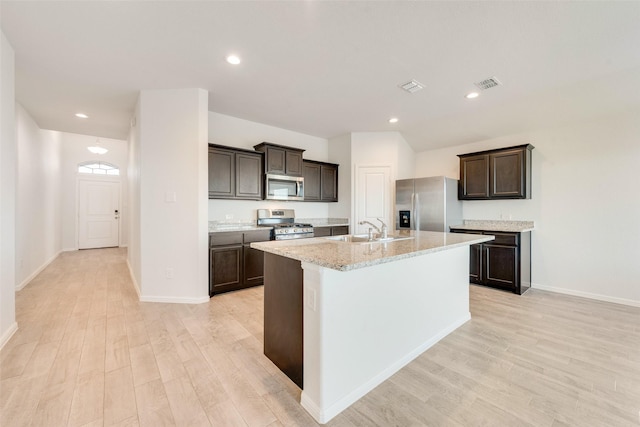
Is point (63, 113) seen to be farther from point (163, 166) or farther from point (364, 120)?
point (364, 120)

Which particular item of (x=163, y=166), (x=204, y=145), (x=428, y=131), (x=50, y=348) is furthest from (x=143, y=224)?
(x=428, y=131)

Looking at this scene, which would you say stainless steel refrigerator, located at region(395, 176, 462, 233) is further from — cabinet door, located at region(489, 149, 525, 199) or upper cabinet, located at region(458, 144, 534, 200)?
cabinet door, located at region(489, 149, 525, 199)

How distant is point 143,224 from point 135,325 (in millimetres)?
1285

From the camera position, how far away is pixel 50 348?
2.26m

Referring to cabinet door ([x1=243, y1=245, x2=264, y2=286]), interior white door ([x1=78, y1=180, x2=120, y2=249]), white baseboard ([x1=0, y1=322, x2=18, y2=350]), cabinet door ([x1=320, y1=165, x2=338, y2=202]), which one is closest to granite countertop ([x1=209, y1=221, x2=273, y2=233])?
cabinet door ([x1=243, y1=245, x2=264, y2=286])

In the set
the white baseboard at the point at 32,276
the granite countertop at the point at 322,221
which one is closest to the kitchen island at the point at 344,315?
the granite countertop at the point at 322,221

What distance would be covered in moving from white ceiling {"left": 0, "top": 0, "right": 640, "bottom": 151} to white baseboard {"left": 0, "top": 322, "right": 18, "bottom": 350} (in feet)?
8.62

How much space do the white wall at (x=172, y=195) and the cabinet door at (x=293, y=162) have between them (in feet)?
5.10

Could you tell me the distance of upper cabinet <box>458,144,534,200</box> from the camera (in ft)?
13.2

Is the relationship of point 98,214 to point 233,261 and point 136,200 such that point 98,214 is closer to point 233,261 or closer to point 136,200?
point 136,200

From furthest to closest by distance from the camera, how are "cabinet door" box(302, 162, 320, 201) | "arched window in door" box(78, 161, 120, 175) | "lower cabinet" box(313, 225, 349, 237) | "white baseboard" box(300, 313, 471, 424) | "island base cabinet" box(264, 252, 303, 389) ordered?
"arched window in door" box(78, 161, 120, 175), "cabinet door" box(302, 162, 320, 201), "lower cabinet" box(313, 225, 349, 237), "island base cabinet" box(264, 252, 303, 389), "white baseboard" box(300, 313, 471, 424)

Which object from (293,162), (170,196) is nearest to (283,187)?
(293,162)

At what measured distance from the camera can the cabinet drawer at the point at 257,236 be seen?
391 centimetres

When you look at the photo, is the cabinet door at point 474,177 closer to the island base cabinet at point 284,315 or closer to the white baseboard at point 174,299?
the island base cabinet at point 284,315
